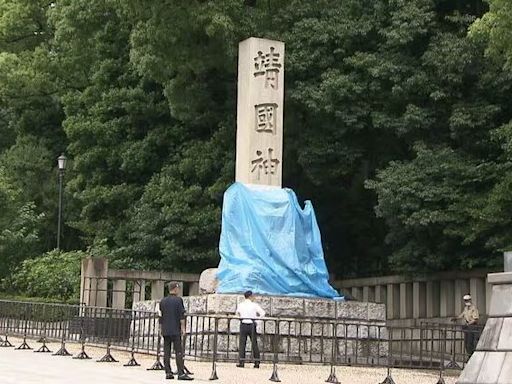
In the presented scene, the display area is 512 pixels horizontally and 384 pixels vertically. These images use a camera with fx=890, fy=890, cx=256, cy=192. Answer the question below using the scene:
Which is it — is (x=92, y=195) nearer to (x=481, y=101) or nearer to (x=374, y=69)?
(x=374, y=69)

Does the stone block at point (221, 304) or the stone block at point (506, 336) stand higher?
the stone block at point (221, 304)

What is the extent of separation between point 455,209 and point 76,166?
1262 cm

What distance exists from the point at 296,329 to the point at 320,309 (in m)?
0.84

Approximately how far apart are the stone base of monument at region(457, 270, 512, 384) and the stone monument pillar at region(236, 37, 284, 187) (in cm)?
940

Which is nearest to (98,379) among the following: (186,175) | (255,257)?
(255,257)

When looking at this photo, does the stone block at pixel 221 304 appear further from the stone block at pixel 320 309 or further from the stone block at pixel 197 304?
the stone block at pixel 320 309

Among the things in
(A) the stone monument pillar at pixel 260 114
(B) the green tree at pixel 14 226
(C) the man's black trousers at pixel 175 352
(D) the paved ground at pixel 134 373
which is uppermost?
(A) the stone monument pillar at pixel 260 114

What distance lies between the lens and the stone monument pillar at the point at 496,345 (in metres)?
8.68

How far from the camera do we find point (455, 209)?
64.7 ft

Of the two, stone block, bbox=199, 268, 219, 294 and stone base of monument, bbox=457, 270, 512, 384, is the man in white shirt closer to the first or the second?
stone block, bbox=199, 268, 219, 294

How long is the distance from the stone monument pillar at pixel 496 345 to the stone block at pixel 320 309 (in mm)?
7517

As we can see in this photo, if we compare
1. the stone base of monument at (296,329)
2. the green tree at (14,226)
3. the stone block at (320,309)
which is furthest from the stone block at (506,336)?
the green tree at (14,226)

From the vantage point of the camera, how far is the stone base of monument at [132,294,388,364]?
15.3 m

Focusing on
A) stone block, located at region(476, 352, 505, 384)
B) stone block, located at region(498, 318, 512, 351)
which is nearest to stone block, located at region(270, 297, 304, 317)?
stone block, located at region(476, 352, 505, 384)
